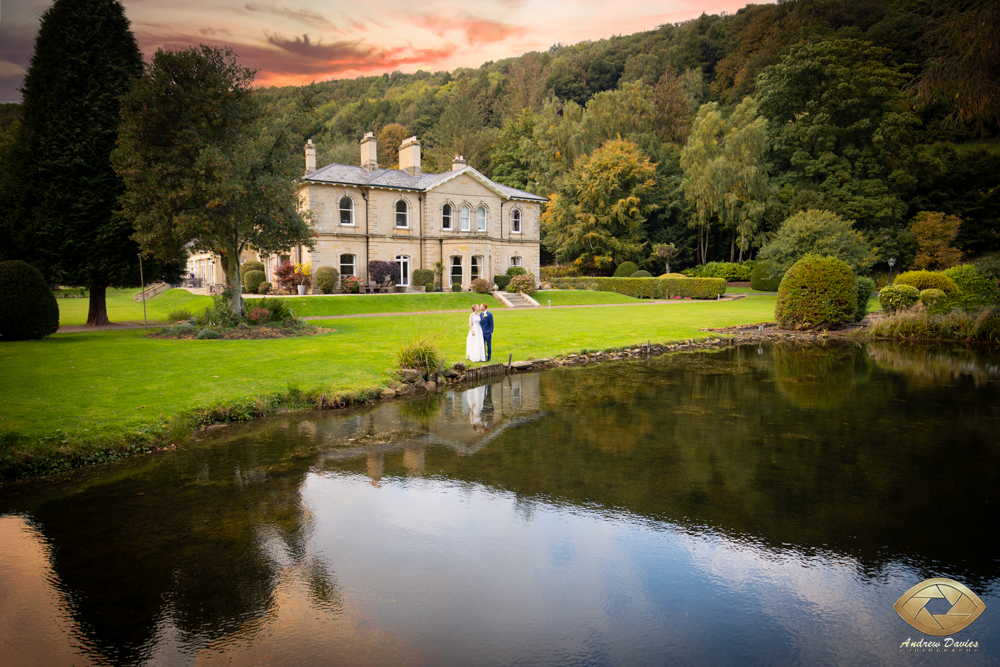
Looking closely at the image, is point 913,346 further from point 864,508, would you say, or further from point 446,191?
point 446,191

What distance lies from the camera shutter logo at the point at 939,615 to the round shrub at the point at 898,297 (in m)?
20.8

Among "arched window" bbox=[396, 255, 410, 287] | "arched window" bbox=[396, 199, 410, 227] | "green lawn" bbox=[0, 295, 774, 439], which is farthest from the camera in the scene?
"arched window" bbox=[396, 199, 410, 227]

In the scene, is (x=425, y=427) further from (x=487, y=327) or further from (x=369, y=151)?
(x=369, y=151)

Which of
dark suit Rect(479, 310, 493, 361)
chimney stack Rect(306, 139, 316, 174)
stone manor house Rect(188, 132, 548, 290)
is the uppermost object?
chimney stack Rect(306, 139, 316, 174)

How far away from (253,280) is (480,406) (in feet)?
90.1

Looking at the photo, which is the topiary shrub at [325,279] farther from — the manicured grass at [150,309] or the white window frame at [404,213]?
the white window frame at [404,213]

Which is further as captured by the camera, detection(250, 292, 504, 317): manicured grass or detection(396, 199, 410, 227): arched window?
detection(396, 199, 410, 227): arched window

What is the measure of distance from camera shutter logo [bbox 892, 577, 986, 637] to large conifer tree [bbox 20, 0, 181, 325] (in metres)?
23.1

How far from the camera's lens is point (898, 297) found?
22188 millimetres

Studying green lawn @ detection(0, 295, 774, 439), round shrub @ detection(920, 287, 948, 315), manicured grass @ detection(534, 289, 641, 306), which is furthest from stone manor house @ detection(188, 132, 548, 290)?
round shrub @ detection(920, 287, 948, 315)

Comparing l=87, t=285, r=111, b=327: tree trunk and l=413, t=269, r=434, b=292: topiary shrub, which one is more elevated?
l=413, t=269, r=434, b=292: topiary shrub

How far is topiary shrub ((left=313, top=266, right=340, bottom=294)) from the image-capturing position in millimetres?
31797

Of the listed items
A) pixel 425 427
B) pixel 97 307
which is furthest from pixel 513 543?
pixel 97 307

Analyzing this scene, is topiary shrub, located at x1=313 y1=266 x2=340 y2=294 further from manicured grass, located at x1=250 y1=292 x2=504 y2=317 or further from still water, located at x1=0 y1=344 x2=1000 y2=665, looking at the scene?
still water, located at x1=0 y1=344 x2=1000 y2=665
